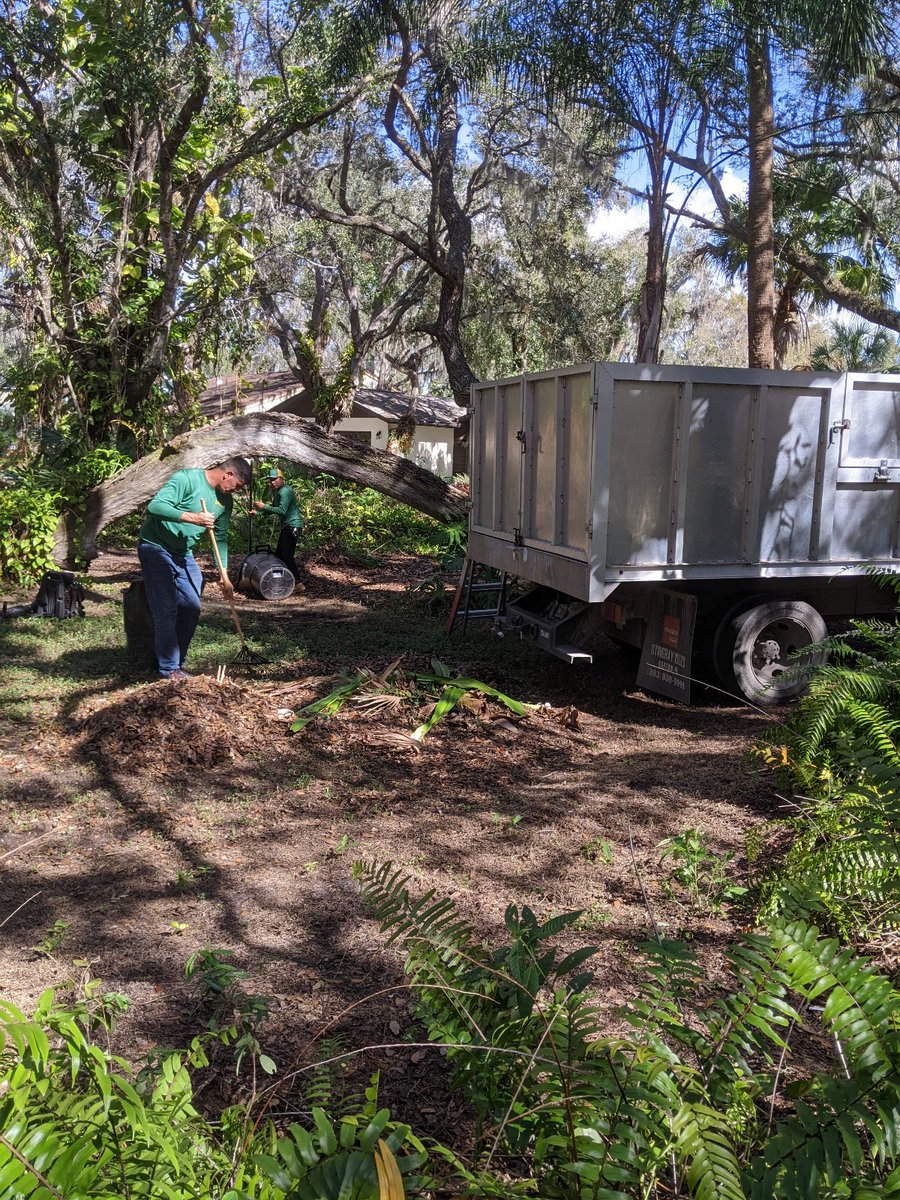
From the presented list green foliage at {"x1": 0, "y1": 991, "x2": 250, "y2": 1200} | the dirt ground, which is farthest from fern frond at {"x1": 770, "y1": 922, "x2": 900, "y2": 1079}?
green foliage at {"x1": 0, "y1": 991, "x2": 250, "y2": 1200}

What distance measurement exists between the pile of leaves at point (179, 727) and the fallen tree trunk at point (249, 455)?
20.4 feet

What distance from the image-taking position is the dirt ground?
12.2 ft

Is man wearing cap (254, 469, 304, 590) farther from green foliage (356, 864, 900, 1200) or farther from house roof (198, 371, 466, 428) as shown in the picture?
house roof (198, 371, 466, 428)

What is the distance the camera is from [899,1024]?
2945 millimetres

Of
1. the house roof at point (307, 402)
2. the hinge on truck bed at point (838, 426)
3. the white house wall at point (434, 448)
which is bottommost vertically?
the hinge on truck bed at point (838, 426)

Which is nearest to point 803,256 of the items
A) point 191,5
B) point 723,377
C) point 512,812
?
point 191,5

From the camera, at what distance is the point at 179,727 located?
6586mm

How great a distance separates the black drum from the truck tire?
21.4ft

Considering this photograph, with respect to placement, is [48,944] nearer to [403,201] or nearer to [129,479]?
[129,479]

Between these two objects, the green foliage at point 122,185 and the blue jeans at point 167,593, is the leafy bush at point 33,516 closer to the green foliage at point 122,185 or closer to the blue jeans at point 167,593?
the green foliage at point 122,185

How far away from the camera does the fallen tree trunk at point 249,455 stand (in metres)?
12.8

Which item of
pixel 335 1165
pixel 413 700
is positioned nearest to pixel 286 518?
pixel 413 700

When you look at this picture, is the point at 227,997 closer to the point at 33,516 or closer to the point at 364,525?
the point at 33,516

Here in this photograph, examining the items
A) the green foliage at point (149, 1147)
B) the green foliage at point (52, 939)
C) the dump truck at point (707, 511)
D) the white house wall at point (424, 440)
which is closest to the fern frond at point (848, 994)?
the green foliage at point (149, 1147)
